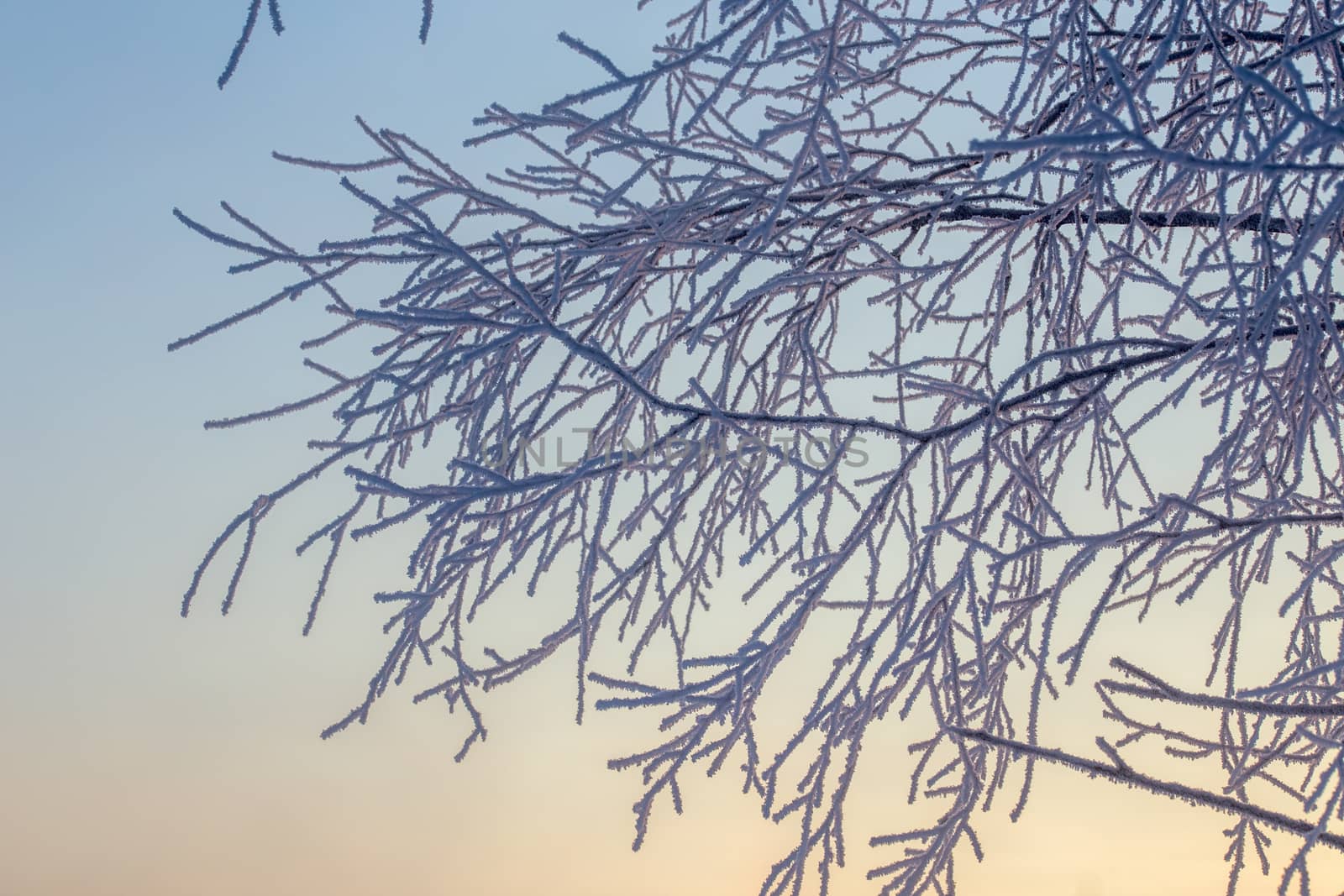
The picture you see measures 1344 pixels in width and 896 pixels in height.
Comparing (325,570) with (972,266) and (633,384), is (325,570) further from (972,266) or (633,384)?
(972,266)

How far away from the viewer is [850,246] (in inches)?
122

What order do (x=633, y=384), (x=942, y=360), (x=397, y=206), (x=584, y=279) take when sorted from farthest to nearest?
(x=584, y=279) → (x=942, y=360) → (x=397, y=206) → (x=633, y=384)

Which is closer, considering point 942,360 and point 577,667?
point 577,667

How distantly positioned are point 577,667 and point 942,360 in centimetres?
107

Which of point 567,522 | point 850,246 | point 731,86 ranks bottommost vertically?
point 567,522

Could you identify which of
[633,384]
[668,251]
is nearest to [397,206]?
[633,384]

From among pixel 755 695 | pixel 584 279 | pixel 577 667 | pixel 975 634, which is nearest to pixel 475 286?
pixel 584 279

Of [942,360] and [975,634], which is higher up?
[942,360]

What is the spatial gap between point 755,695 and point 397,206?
1181mm

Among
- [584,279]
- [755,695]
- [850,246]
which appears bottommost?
[755,695]

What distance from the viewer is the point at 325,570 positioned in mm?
2453

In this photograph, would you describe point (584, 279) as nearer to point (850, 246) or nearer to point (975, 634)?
point (850, 246)

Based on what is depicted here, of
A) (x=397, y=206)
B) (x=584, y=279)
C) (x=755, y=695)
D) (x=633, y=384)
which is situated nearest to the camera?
(x=633, y=384)

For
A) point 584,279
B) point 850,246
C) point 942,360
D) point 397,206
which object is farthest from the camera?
point 850,246
